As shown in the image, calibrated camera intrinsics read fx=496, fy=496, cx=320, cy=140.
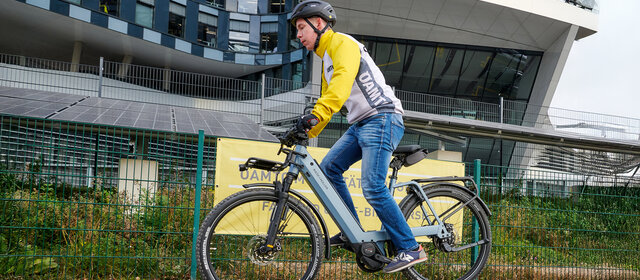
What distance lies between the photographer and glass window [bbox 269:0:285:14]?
1172 inches

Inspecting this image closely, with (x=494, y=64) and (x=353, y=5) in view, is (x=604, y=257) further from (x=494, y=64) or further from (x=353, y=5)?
(x=494, y=64)

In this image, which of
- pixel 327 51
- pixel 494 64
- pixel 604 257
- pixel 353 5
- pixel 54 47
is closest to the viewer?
pixel 327 51

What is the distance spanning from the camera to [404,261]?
3.37 meters

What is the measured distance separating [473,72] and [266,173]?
71.9ft

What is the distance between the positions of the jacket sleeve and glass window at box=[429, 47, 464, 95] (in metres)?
21.7

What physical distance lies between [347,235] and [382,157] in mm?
594

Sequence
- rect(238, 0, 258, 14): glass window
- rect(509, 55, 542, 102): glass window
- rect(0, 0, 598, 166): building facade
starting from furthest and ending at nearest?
1. rect(238, 0, 258, 14): glass window
2. rect(509, 55, 542, 102): glass window
3. rect(0, 0, 598, 166): building facade

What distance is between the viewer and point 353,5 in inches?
822

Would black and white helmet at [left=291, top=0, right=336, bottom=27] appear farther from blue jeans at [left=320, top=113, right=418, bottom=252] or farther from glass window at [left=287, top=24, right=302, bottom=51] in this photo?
glass window at [left=287, top=24, right=302, bottom=51]

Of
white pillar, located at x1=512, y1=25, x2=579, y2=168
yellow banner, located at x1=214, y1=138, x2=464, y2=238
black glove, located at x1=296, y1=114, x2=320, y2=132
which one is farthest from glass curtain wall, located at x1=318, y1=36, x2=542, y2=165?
black glove, located at x1=296, y1=114, x2=320, y2=132

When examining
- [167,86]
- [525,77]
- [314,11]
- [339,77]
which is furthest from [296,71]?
[339,77]

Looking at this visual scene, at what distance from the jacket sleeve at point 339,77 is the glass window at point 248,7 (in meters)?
27.8

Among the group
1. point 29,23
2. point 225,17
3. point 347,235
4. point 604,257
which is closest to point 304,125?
point 347,235

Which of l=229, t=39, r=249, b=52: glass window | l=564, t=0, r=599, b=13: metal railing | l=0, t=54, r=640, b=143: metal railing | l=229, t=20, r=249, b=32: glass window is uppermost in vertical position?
l=229, t=20, r=249, b=32: glass window
